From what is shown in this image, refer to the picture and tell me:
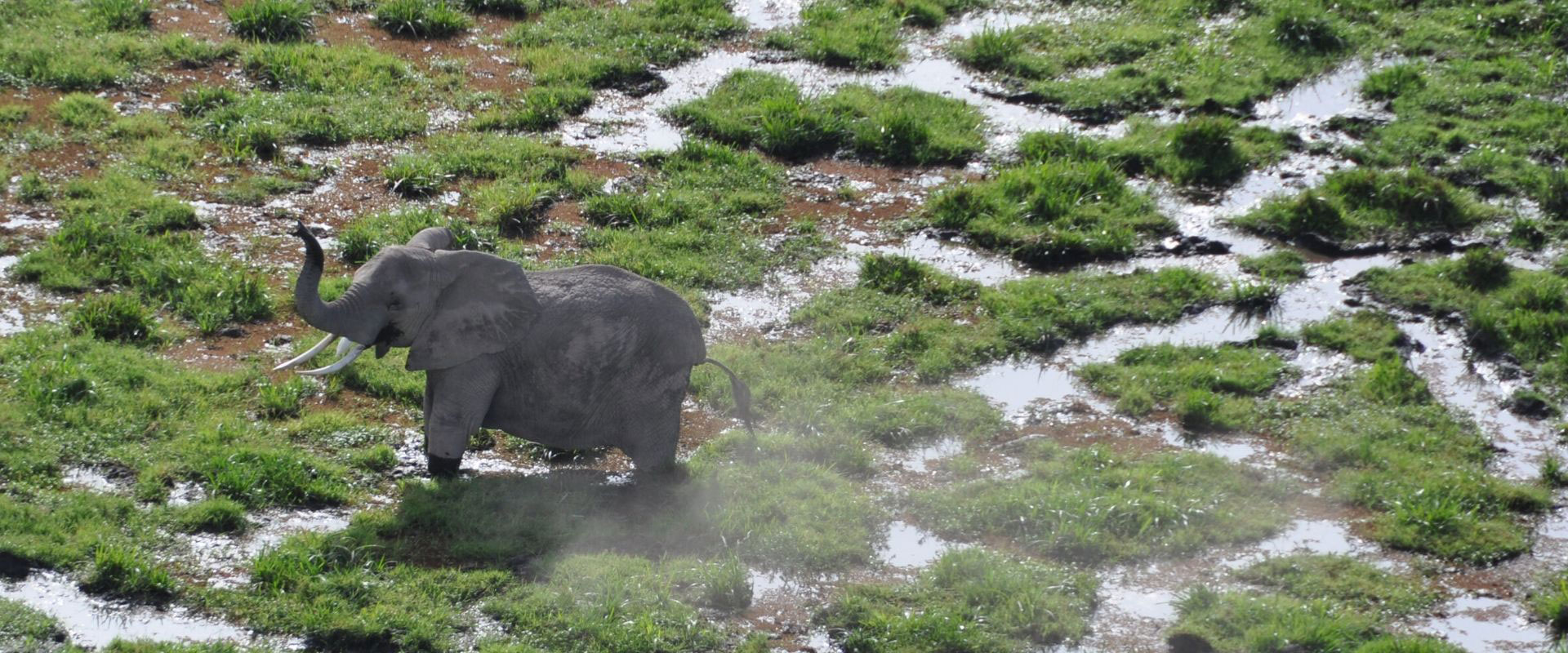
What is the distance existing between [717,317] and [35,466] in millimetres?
4169

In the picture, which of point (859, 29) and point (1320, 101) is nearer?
point (1320, 101)

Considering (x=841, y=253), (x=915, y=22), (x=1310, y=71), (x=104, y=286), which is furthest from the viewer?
(x=915, y=22)

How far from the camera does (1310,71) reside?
46.0ft

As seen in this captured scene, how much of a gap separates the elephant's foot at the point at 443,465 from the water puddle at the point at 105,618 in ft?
5.02

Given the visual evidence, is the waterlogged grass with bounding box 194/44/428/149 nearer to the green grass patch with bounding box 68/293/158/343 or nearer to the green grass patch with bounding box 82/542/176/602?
the green grass patch with bounding box 68/293/158/343

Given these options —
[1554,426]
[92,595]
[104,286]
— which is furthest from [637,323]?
[1554,426]

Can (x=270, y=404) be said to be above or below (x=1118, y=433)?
above

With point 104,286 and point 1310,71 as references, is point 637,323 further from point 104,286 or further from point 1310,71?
point 1310,71

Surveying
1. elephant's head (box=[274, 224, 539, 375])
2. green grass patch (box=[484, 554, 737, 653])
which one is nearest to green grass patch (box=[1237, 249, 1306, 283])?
green grass patch (box=[484, 554, 737, 653])

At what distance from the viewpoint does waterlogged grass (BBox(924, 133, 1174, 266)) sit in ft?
37.9

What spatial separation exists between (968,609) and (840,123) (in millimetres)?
6135

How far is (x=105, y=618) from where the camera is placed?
7.23m

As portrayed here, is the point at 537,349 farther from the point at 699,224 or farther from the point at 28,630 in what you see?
the point at 699,224

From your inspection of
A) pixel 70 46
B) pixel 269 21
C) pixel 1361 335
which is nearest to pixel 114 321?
pixel 70 46
